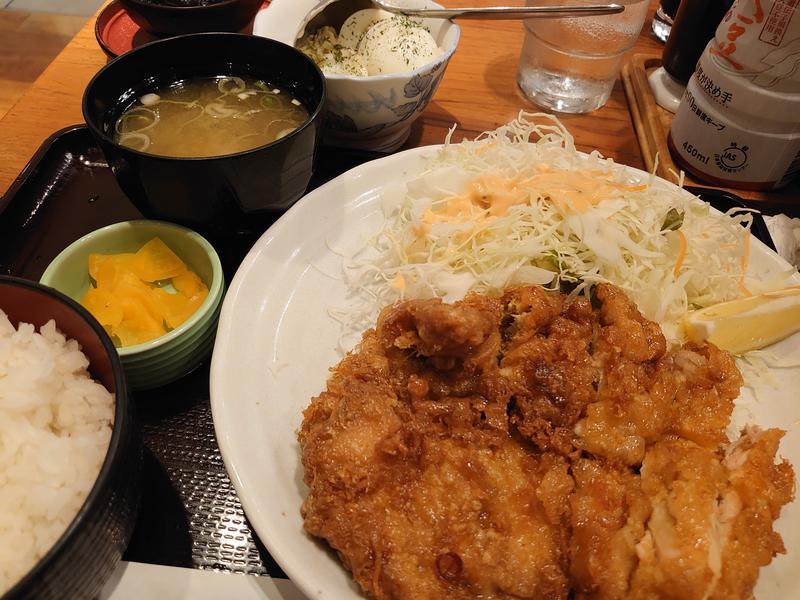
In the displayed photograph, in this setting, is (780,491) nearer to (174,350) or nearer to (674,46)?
(174,350)

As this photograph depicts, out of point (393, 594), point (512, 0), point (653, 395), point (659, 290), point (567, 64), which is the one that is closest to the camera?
point (393, 594)

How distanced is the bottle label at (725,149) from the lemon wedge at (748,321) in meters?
0.92

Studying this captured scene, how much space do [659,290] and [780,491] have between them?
88 cm

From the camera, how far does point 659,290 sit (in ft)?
7.03

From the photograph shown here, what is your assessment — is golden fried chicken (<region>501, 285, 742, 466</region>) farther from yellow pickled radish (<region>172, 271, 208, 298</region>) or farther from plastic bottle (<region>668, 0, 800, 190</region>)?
plastic bottle (<region>668, 0, 800, 190</region>)

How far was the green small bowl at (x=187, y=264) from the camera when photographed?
174cm

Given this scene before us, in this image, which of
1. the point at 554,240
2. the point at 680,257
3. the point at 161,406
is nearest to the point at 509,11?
the point at 554,240

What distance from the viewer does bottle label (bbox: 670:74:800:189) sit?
2.58 meters

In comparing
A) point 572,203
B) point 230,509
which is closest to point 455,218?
point 572,203

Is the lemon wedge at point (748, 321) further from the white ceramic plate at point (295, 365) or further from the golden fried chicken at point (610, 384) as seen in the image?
the golden fried chicken at point (610, 384)

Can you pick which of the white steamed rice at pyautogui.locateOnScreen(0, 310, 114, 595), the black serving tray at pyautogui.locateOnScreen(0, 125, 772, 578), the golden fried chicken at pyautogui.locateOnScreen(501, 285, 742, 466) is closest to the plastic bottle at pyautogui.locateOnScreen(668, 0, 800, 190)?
the black serving tray at pyautogui.locateOnScreen(0, 125, 772, 578)

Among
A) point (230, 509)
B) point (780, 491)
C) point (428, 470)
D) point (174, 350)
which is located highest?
point (780, 491)

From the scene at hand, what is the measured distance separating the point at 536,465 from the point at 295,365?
86 centimetres

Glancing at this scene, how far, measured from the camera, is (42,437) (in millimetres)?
1435
